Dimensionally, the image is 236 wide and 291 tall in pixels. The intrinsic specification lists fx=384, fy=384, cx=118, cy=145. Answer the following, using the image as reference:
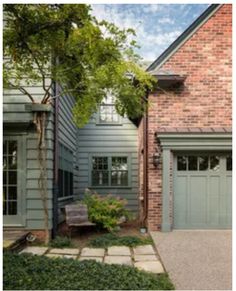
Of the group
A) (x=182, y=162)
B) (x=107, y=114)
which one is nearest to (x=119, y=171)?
(x=107, y=114)

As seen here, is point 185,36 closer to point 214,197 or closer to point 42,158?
point 214,197

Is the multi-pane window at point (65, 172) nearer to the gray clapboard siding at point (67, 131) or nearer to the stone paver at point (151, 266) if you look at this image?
the gray clapboard siding at point (67, 131)

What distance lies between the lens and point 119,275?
521 centimetres

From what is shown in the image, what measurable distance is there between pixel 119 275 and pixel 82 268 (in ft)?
2.12

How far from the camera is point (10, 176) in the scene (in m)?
8.45

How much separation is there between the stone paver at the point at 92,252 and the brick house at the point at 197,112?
8.81 ft

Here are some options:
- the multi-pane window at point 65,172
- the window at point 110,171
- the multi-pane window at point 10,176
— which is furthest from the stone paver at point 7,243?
the window at point 110,171

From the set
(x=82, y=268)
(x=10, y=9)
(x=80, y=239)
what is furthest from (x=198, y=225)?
(x=10, y=9)

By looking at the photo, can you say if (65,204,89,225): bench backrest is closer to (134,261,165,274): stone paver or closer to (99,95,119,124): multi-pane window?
(134,261,165,274): stone paver

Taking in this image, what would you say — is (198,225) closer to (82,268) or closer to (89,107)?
(89,107)

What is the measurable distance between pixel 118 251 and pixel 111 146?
734 centimetres

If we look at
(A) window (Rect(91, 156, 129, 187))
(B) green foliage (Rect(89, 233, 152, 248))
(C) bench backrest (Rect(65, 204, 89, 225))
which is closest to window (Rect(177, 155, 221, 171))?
(B) green foliage (Rect(89, 233, 152, 248))

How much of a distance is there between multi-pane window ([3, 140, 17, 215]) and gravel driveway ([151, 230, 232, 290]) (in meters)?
3.24

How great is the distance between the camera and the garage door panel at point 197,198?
9914mm
